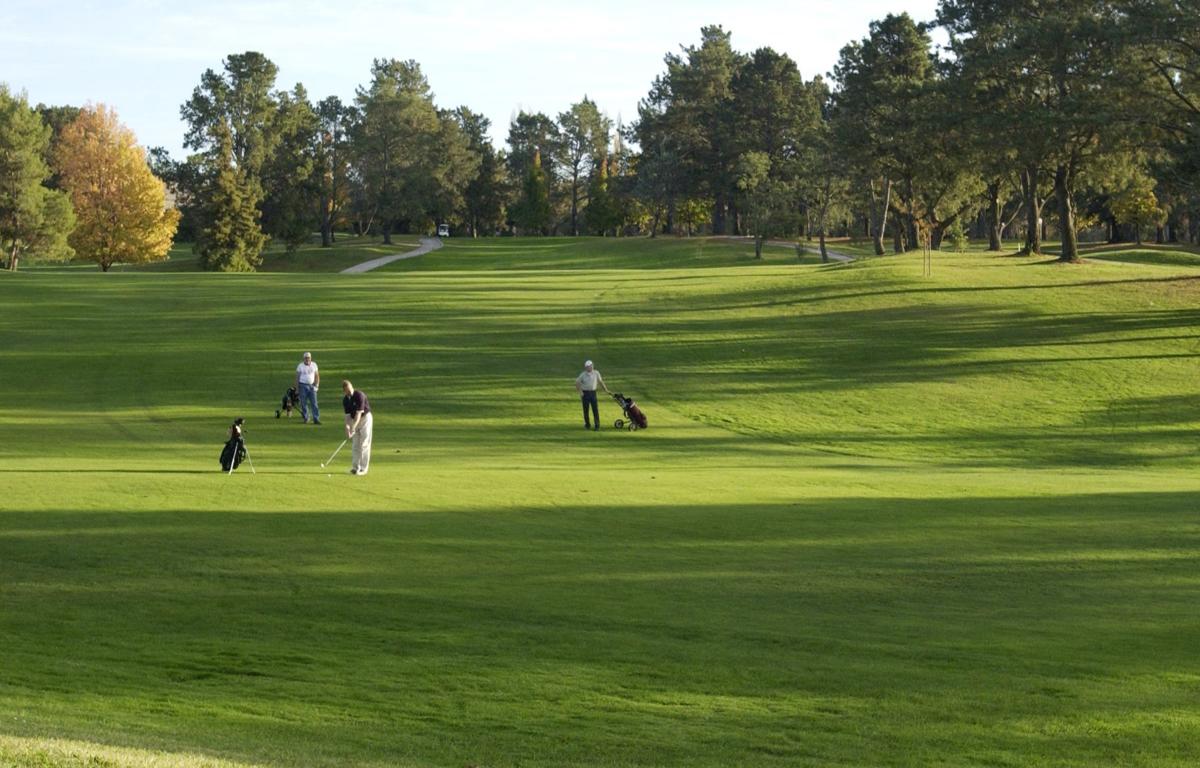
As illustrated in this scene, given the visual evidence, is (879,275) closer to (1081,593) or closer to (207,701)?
(1081,593)

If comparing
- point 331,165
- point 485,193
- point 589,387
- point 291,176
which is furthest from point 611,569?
point 485,193

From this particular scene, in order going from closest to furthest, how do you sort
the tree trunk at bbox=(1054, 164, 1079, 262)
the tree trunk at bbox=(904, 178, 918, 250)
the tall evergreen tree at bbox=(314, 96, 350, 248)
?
the tree trunk at bbox=(1054, 164, 1079, 262)
the tree trunk at bbox=(904, 178, 918, 250)
the tall evergreen tree at bbox=(314, 96, 350, 248)

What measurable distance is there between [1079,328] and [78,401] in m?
38.0

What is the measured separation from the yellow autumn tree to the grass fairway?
64.9 m

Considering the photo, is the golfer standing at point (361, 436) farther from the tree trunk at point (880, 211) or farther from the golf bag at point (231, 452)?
the tree trunk at point (880, 211)

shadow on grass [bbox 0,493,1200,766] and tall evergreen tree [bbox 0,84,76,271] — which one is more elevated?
tall evergreen tree [bbox 0,84,76,271]

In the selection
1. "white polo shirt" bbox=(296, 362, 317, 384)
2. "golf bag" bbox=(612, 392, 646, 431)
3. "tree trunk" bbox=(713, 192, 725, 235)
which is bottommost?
"golf bag" bbox=(612, 392, 646, 431)

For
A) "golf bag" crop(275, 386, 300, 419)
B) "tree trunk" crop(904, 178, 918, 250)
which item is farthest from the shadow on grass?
"tree trunk" crop(904, 178, 918, 250)

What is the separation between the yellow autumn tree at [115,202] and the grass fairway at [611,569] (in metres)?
64.9

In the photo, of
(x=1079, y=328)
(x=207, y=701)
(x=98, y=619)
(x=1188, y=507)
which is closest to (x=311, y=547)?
(x=98, y=619)

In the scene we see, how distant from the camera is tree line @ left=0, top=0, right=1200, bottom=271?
6006cm

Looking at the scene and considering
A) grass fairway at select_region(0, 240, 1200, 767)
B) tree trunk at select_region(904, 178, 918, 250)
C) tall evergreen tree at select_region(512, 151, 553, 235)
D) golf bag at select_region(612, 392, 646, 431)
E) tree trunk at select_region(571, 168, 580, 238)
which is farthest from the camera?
tree trunk at select_region(571, 168, 580, 238)

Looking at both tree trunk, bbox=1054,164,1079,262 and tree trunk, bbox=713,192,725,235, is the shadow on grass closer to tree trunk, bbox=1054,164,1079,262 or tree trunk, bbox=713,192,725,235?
tree trunk, bbox=1054,164,1079,262

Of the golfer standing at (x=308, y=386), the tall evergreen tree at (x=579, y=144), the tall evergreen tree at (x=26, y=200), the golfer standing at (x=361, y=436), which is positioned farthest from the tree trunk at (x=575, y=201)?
the golfer standing at (x=361, y=436)
